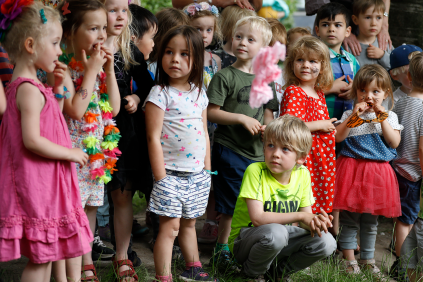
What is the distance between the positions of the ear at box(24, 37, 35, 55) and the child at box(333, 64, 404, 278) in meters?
2.38

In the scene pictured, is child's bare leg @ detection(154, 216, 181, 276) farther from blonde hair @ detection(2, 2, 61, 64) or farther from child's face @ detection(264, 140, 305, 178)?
blonde hair @ detection(2, 2, 61, 64)

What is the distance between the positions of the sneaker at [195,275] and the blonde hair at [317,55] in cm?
163

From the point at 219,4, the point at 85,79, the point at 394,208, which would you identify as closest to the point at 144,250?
the point at 85,79

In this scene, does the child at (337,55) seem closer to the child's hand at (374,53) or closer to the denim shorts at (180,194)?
the child's hand at (374,53)

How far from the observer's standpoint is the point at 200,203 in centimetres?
306

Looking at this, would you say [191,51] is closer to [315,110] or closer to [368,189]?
[315,110]

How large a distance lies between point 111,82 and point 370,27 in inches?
117

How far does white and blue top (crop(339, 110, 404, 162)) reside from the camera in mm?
3768

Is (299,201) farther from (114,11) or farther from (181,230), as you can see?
(114,11)

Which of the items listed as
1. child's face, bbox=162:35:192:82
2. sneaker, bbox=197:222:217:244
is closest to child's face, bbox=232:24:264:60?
child's face, bbox=162:35:192:82

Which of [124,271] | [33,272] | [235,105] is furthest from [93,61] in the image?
[124,271]

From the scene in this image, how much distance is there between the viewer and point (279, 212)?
121 inches

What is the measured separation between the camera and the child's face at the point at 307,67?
364 centimetres

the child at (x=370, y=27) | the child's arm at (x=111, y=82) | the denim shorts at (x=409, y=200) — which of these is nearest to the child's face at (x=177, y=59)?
the child's arm at (x=111, y=82)
